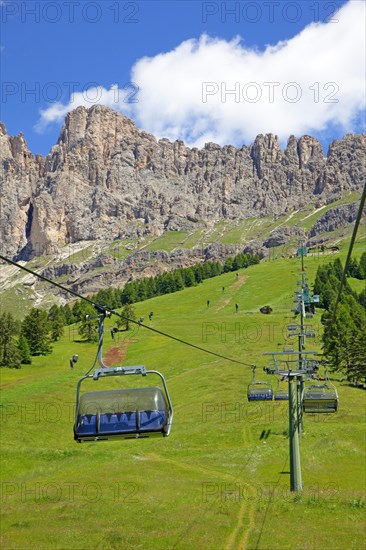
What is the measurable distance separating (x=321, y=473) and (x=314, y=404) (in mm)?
7824

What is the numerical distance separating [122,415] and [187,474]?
25.1 meters

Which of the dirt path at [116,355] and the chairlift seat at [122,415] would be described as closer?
the chairlift seat at [122,415]

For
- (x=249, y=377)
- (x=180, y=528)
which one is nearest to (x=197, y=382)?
(x=249, y=377)

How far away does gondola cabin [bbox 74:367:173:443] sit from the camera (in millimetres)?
20078

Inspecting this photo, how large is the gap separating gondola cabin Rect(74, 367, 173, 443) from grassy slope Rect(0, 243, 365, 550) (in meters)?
10.6

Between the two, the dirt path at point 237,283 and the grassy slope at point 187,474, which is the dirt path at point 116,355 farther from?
the dirt path at point 237,283

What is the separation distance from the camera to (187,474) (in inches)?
1715

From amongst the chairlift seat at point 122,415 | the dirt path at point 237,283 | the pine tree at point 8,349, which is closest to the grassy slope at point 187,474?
the pine tree at point 8,349

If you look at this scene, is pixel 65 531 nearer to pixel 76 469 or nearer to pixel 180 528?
pixel 180 528

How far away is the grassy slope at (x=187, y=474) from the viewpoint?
29.3 meters

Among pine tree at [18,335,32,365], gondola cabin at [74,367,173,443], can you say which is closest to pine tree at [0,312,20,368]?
pine tree at [18,335,32,365]

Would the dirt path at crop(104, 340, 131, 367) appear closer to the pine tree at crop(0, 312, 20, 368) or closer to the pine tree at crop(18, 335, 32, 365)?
the pine tree at crop(18, 335, 32, 365)

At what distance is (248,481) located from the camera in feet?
136

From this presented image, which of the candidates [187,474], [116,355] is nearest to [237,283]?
[116,355]
